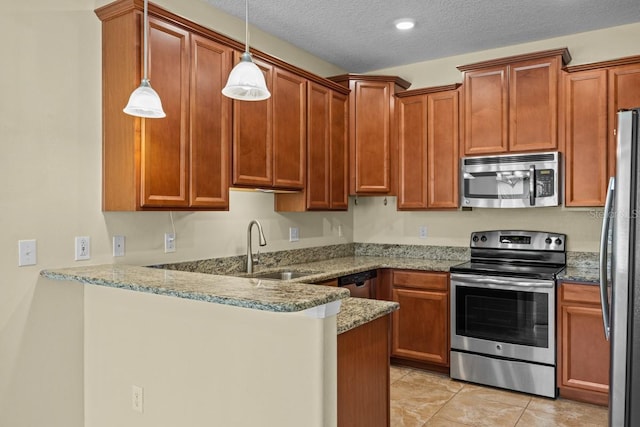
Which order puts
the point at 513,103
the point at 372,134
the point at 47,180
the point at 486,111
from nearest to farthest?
1. the point at 47,180
2. the point at 513,103
3. the point at 486,111
4. the point at 372,134

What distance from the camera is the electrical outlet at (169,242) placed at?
3.03 meters

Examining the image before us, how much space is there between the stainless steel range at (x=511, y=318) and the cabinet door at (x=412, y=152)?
78cm

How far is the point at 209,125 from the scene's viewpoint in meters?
2.92

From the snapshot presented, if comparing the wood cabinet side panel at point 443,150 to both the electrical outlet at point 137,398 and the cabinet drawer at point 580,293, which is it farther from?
the electrical outlet at point 137,398

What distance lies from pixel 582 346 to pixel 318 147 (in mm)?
2476

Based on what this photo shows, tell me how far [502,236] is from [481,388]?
1310 millimetres

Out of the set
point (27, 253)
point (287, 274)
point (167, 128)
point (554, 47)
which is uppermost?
point (554, 47)

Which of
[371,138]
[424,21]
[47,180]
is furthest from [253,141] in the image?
[424,21]

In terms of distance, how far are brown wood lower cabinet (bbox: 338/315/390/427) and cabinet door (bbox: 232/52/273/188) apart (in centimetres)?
147

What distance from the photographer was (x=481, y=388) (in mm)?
3637

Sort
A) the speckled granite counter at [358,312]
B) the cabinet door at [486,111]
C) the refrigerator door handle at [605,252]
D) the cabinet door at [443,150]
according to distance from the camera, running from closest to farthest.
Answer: the speckled granite counter at [358,312] → the refrigerator door handle at [605,252] → the cabinet door at [486,111] → the cabinet door at [443,150]

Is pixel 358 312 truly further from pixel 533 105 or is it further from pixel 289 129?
pixel 533 105

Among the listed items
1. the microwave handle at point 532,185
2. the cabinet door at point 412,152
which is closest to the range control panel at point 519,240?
the microwave handle at point 532,185

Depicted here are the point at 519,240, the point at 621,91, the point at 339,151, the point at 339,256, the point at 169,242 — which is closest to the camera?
the point at 169,242
